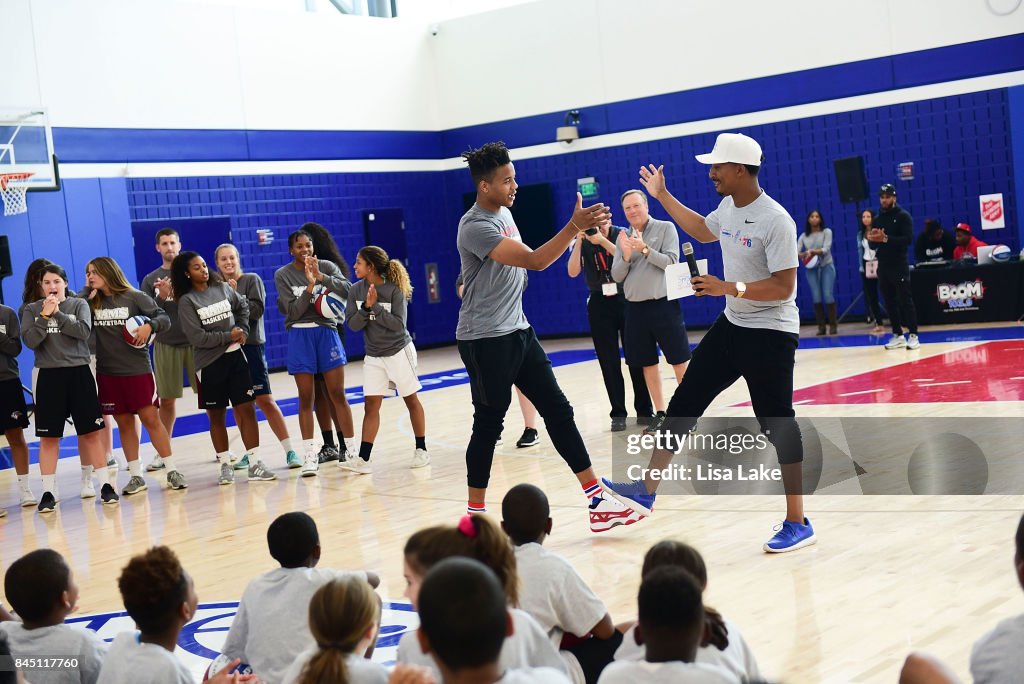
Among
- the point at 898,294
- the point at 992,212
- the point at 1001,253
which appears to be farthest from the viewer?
the point at 992,212

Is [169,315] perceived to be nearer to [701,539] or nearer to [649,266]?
[649,266]

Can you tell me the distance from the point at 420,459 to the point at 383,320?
995mm

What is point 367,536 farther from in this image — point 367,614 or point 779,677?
point 367,614

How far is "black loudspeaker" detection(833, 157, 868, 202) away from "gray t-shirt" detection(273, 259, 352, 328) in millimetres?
8927

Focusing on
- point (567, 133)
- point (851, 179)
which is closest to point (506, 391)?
point (851, 179)

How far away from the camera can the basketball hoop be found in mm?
13133

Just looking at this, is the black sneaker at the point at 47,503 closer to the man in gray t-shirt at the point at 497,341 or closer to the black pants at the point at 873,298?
the man in gray t-shirt at the point at 497,341

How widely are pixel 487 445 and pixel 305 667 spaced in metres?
2.95

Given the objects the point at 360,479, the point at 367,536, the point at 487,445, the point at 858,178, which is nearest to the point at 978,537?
the point at 487,445

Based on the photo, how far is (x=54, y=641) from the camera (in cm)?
301

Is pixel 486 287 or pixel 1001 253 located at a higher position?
pixel 486 287

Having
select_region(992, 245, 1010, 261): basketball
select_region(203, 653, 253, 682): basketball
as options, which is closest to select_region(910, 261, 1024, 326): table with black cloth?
select_region(992, 245, 1010, 261): basketball

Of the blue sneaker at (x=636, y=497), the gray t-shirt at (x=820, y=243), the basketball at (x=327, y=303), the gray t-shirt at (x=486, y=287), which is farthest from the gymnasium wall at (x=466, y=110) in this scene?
the blue sneaker at (x=636, y=497)

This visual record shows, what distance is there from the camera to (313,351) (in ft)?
26.4
